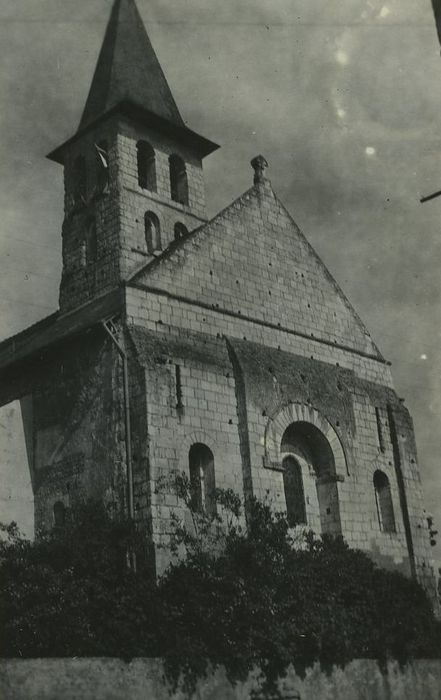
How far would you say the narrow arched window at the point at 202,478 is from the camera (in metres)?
17.4

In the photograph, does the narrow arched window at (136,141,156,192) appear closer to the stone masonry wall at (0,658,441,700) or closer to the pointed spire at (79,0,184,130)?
the pointed spire at (79,0,184,130)

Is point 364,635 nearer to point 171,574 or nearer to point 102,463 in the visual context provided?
point 171,574

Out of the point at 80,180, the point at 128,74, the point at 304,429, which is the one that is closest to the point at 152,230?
the point at 80,180

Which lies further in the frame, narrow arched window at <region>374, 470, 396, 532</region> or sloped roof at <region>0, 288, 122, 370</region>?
narrow arched window at <region>374, 470, 396, 532</region>

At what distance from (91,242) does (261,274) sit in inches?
194

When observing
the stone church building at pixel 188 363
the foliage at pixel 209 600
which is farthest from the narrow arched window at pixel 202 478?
the foliage at pixel 209 600

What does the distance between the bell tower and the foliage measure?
7.90 m

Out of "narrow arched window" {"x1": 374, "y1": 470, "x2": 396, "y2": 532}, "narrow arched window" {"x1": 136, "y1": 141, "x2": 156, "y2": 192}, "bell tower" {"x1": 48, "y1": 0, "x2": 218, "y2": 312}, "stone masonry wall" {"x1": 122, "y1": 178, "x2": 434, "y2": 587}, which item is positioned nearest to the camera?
"stone masonry wall" {"x1": 122, "y1": 178, "x2": 434, "y2": 587}

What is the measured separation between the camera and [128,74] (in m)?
26.1

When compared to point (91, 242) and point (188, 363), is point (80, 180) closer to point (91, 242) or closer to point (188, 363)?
point (91, 242)

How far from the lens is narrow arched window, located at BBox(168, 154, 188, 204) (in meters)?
25.0

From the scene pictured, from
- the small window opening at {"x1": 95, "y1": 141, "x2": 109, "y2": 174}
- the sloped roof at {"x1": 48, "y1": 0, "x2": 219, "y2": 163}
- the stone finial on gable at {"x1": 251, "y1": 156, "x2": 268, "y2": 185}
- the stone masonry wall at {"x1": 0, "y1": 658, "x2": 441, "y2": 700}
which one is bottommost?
the stone masonry wall at {"x1": 0, "y1": 658, "x2": 441, "y2": 700}

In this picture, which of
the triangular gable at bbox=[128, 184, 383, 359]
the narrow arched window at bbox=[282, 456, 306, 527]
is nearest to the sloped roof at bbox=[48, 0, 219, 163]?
the triangular gable at bbox=[128, 184, 383, 359]

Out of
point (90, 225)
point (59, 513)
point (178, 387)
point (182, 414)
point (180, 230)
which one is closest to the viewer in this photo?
point (182, 414)
